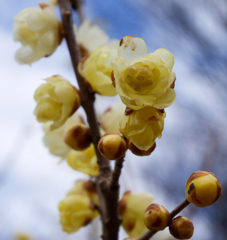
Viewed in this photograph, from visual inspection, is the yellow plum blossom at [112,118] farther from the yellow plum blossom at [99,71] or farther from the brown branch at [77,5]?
the brown branch at [77,5]

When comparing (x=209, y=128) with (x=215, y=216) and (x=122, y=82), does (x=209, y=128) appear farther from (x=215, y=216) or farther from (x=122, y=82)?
(x=122, y=82)

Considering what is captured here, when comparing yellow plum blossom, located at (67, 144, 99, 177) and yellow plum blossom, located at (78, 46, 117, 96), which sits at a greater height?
yellow plum blossom, located at (78, 46, 117, 96)

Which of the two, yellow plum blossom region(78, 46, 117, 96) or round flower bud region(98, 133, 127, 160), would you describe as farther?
yellow plum blossom region(78, 46, 117, 96)

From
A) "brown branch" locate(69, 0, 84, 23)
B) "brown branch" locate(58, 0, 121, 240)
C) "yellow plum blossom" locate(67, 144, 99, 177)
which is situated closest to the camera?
"brown branch" locate(58, 0, 121, 240)

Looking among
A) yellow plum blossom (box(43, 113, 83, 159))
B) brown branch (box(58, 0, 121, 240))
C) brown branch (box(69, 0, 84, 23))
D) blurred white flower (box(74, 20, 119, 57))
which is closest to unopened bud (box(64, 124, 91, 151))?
brown branch (box(58, 0, 121, 240))

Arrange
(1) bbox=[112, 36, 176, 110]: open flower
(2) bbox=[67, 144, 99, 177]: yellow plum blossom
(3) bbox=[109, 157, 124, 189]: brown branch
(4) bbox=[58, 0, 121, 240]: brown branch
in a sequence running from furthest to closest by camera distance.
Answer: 1. (2) bbox=[67, 144, 99, 177]: yellow plum blossom
2. (4) bbox=[58, 0, 121, 240]: brown branch
3. (3) bbox=[109, 157, 124, 189]: brown branch
4. (1) bbox=[112, 36, 176, 110]: open flower

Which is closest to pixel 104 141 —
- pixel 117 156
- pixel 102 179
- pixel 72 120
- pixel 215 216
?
pixel 117 156

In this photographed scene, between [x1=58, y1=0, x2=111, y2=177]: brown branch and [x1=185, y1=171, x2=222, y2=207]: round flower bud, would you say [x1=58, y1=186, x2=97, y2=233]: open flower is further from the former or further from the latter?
[x1=185, y1=171, x2=222, y2=207]: round flower bud
